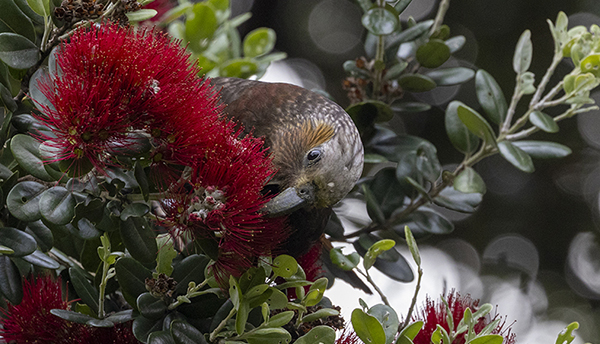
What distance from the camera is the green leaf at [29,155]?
0.73 meters

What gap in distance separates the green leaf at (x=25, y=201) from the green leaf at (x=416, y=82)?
835 millimetres

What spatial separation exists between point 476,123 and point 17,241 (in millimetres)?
863

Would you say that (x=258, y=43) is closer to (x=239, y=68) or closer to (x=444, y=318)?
(x=239, y=68)

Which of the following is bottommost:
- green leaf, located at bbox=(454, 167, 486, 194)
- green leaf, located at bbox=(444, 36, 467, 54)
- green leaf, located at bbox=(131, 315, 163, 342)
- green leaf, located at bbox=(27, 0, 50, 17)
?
green leaf, located at bbox=(454, 167, 486, 194)

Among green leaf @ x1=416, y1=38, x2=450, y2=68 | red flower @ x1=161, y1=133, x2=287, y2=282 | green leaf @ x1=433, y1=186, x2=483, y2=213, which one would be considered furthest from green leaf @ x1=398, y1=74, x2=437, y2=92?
red flower @ x1=161, y1=133, x2=287, y2=282

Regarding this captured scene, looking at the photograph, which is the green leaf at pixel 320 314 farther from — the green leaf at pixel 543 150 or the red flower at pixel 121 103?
the green leaf at pixel 543 150

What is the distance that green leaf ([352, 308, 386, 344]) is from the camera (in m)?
0.76

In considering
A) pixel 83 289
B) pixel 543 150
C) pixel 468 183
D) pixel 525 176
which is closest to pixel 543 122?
pixel 543 150

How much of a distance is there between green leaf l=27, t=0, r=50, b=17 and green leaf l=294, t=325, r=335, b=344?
1.90 ft

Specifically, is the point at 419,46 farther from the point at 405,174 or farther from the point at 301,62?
the point at 301,62

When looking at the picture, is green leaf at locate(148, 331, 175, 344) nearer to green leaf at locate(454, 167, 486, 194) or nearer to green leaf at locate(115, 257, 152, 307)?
green leaf at locate(115, 257, 152, 307)

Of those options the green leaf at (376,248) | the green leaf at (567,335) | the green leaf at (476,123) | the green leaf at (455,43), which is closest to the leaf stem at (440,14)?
the green leaf at (455,43)

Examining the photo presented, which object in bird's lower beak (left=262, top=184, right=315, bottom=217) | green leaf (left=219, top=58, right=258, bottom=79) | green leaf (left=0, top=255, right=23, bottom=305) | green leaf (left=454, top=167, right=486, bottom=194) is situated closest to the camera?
green leaf (left=0, top=255, right=23, bottom=305)

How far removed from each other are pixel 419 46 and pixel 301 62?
1.57 meters
